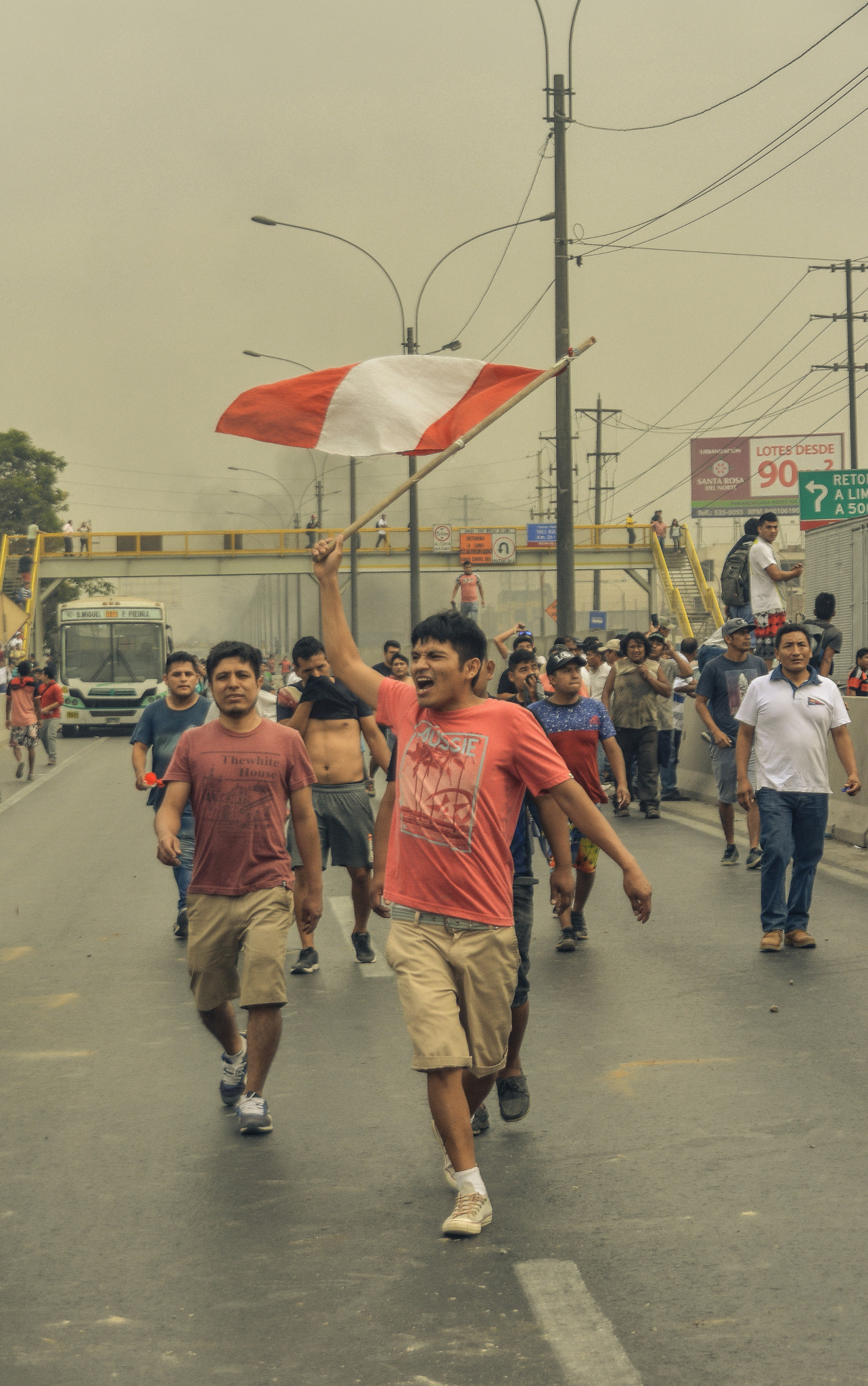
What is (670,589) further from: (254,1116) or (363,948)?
(254,1116)

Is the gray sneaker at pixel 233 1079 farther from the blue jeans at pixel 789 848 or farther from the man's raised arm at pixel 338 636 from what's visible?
the blue jeans at pixel 789 848

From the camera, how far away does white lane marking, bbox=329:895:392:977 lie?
8312mm

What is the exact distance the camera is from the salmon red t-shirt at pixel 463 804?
4516 mm

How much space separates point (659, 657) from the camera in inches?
649

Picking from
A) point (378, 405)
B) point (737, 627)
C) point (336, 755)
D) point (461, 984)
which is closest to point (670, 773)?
point (737, 627)

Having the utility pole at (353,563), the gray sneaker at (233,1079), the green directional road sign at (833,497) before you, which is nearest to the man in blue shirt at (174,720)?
the gray sneaker at (233,1079)

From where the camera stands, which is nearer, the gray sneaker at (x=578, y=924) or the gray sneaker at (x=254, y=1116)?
the gray sneaker at (x=254, y=1116)

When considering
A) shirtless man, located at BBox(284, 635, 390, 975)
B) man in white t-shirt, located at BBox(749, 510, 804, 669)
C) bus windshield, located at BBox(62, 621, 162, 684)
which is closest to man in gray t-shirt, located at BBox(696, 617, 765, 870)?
man in white t-shirt, located at BBox(749, 510, 804, 669)

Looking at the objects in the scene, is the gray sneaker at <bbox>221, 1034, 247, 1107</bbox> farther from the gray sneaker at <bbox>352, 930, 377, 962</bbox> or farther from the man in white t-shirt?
the man in white t-shirt

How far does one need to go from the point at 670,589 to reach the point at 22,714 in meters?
31.1

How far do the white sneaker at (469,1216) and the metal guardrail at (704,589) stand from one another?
4300cm

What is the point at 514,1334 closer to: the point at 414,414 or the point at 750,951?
the point at 414,414

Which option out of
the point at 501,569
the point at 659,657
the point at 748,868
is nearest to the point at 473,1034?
the point at 748,868

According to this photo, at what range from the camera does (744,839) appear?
13.5 metres
